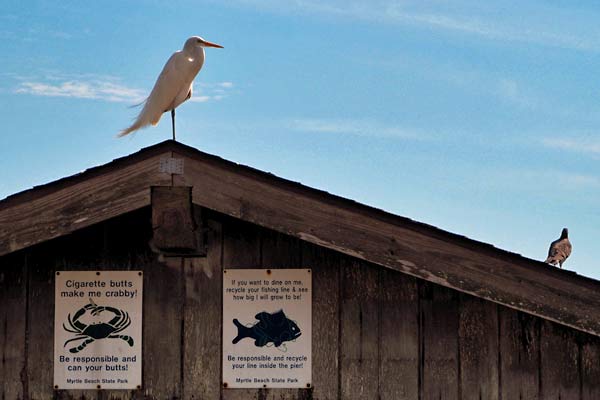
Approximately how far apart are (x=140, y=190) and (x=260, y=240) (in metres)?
0.75

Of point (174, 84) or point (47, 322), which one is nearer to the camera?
point (47, 322)

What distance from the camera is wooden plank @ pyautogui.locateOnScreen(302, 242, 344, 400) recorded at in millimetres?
6059

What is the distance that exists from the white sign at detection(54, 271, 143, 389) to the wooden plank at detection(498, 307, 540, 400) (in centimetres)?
197

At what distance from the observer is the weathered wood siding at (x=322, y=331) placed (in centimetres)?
598

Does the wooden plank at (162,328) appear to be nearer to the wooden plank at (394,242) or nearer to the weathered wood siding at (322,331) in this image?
the weathered wood siding at (322,331)

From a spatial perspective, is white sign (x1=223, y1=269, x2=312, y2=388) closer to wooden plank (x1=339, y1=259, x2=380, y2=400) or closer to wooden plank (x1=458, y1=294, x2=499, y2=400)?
wooden plank (x1=339, y1=259, x2=380, y2=400)

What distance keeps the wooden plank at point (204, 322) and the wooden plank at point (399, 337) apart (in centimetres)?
89

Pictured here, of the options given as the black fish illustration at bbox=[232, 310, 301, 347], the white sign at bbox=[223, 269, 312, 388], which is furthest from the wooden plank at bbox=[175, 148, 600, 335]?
the black fish illustration at bbox=[232, 310, 301, 347]

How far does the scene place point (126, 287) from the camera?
20.3 feet

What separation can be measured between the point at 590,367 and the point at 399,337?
3.35ft

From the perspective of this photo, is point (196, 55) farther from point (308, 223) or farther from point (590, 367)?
point (590, 367)

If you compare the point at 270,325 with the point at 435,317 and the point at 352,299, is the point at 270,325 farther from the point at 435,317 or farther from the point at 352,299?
the point at 435,317

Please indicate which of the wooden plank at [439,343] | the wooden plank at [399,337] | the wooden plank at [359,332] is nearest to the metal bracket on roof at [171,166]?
the wooden plank at [359,332]

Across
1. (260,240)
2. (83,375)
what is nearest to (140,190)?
(260,240)
